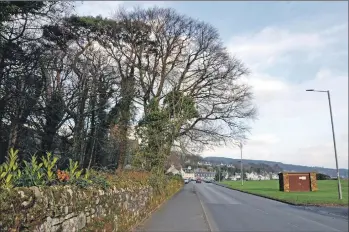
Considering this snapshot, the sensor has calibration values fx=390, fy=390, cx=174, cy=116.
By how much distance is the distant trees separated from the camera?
19.7 metres

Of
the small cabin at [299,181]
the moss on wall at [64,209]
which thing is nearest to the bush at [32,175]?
the moss on wall at [64,209]

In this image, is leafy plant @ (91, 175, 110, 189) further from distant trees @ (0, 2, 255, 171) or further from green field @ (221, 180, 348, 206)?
green field @ (221, 180, 348, 206)

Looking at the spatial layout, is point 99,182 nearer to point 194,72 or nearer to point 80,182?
point 80,182

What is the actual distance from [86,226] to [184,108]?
76.6ft

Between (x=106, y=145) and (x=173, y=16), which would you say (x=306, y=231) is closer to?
(x=106, y=145)

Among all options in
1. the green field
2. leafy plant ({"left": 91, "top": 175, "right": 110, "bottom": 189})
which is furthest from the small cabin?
leafy plant ({"left": 91, "top": 175, "right": 110, "bottom": 189})

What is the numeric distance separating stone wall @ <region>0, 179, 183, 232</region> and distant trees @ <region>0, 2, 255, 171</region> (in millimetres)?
10086

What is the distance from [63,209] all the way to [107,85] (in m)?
24.7

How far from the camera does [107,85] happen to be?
30141 millimetres

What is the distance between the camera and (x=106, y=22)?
3484 centimetres

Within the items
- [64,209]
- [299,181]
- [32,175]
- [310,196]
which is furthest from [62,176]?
[299,181]

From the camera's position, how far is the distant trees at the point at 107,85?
1969cm

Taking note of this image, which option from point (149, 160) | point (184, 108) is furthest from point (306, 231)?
point (184, 108)

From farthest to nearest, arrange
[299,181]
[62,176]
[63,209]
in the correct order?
[299,181], [62,176], [63,209]
